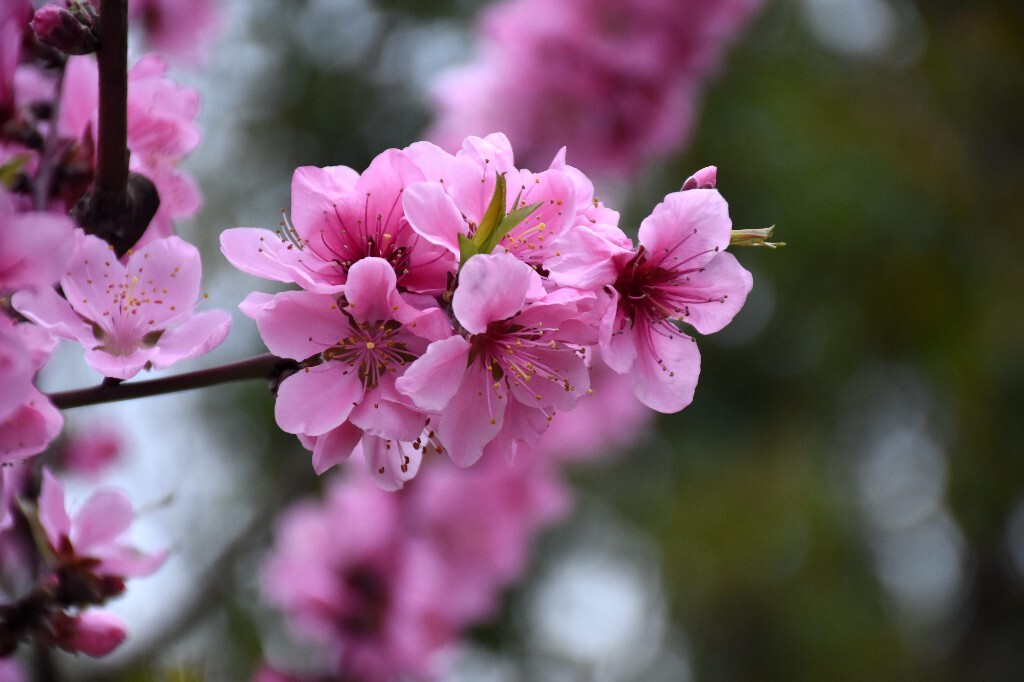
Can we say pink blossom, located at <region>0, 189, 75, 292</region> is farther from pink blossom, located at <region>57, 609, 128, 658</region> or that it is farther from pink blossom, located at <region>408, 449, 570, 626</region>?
pink blossom, located at <region>408, 449, 570, 626</region>

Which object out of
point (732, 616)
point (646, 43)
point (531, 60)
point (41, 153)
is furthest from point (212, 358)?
point (732, 616)

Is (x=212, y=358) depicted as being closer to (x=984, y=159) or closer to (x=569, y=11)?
(x=569, y=11)

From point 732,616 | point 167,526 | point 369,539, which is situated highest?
point 369,539

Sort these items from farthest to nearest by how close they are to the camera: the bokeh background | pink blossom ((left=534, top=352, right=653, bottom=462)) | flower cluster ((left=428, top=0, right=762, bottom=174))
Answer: the bokeh background
pink blossom ((left=534, top=352, right=653, bottom=462))
flower cluster ((left=428, top=0, right=762, bottom=174))

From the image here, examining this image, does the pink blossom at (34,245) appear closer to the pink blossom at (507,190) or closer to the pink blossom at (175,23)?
the pink blossom at (507,190)

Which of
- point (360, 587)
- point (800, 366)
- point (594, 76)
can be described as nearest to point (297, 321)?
point (360, 587)

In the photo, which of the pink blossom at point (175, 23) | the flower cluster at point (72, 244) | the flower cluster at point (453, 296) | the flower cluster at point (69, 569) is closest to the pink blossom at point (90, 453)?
the pink blossom at point (175, 23)

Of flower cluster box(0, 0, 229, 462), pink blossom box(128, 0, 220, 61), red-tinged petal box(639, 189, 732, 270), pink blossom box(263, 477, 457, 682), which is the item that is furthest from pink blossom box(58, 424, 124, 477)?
red-tinged petal box(639, 189, 732, 270)
